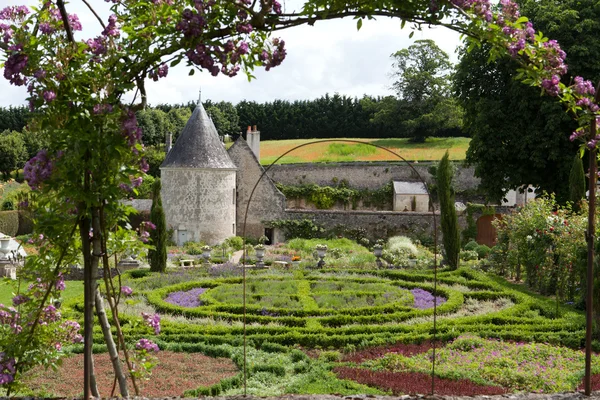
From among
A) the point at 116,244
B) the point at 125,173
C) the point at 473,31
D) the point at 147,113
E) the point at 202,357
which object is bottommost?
the point at 202,357

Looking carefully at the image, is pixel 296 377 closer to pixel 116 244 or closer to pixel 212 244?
pixel 116 244

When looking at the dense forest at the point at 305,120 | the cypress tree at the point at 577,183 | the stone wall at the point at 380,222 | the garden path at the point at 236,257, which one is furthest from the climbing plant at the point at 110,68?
the dense forest at the point at 305,120

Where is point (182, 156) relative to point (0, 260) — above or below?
above

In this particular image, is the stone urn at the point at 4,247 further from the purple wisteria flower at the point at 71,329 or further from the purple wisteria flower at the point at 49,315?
the purple wisteria flower at the point at 49,315

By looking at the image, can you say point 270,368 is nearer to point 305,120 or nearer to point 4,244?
point 4,244

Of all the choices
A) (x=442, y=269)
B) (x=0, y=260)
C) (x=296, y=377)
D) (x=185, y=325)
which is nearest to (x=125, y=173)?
(x=296, y=377)

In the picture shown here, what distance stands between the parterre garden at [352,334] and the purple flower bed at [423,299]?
49 mm

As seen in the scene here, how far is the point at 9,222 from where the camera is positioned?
2986 cm

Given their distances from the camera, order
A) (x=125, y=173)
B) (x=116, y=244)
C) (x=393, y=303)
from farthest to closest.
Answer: (x=393, y=303), (x=116, y=244), (x=125, y=173)

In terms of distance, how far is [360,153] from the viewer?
156 ft

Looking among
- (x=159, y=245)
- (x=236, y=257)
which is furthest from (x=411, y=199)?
(x=159, y=245)

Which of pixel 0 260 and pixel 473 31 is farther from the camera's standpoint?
pixel 0 260

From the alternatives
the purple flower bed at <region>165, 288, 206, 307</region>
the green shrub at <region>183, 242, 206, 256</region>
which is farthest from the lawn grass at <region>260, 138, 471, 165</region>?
the purple flower bed at <region>165, 288, 206, 307</region>

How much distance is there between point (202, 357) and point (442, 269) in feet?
37.4
